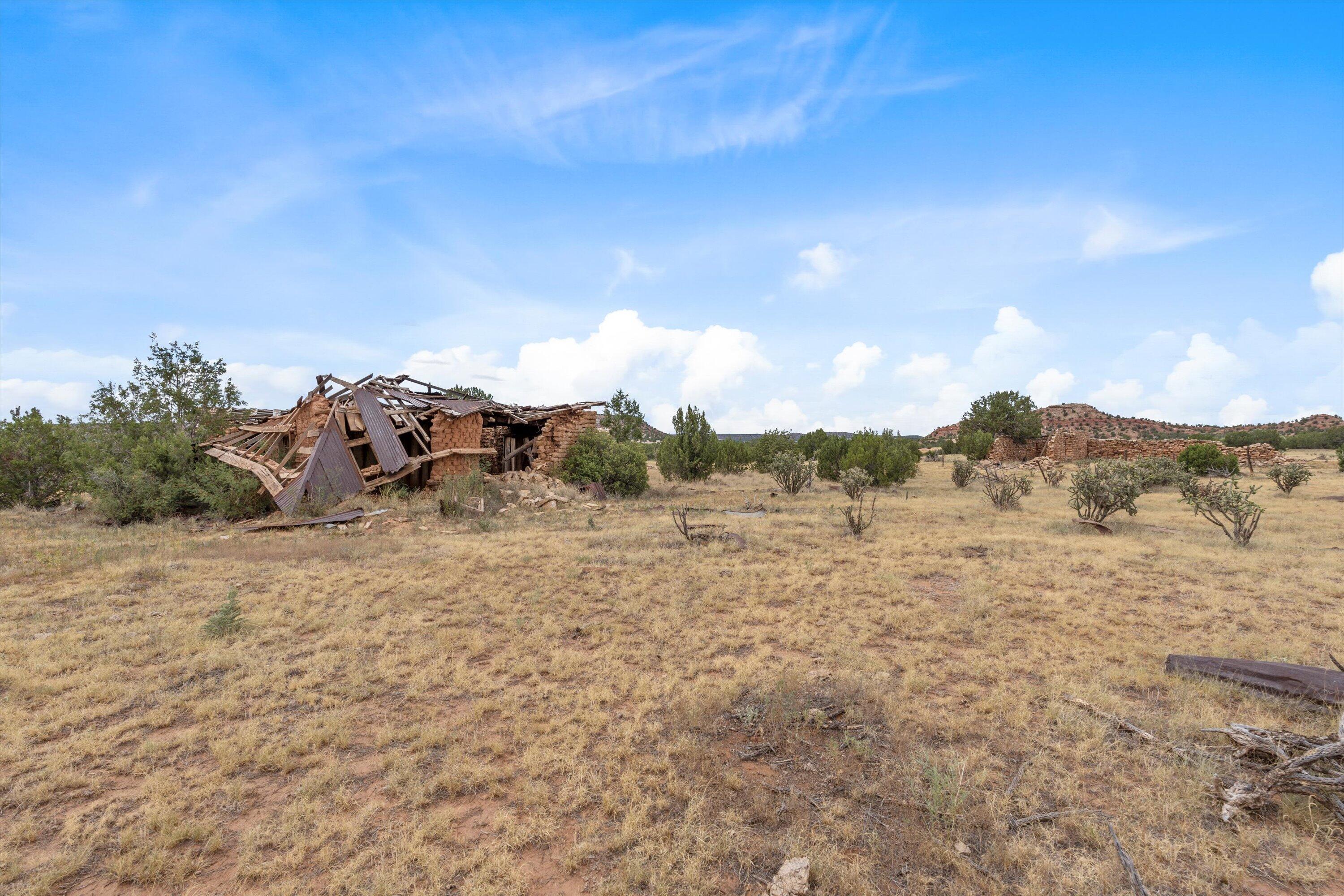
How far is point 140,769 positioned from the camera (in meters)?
3.71

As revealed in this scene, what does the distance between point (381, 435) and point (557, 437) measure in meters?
5.30

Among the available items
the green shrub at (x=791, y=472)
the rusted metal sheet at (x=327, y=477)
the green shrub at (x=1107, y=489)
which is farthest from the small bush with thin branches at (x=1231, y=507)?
the rusted metal sheet at (x=327, y=477)

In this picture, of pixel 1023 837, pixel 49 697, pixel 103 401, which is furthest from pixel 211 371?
pixel 1023 837

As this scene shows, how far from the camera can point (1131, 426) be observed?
49031 mm

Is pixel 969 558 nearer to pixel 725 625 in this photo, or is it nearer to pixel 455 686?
pixel 725 625

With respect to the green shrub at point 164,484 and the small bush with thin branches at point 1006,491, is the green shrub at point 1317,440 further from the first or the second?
the green shrub at point 164,484

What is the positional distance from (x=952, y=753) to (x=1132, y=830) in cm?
101

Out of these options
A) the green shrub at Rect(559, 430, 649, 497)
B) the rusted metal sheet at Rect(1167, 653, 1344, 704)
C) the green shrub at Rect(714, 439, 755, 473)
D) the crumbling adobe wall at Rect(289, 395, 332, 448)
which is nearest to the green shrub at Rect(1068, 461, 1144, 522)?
the rusted metal sheet at Rect(1167, 653, 1344, 704)

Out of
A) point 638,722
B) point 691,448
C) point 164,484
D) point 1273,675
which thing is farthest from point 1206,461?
point 164,484

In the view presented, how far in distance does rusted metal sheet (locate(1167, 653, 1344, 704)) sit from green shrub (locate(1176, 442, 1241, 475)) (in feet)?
80.8

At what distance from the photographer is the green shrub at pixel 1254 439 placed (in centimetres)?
3272

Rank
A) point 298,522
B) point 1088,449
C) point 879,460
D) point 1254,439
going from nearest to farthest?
point 298,522, point 879,460, point 1254,439, point 1088,449

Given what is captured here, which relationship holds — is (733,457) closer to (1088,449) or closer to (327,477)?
(327,477)

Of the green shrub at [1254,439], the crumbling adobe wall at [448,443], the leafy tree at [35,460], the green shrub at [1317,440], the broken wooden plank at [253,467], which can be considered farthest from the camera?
the green shrub at [1317,440]
